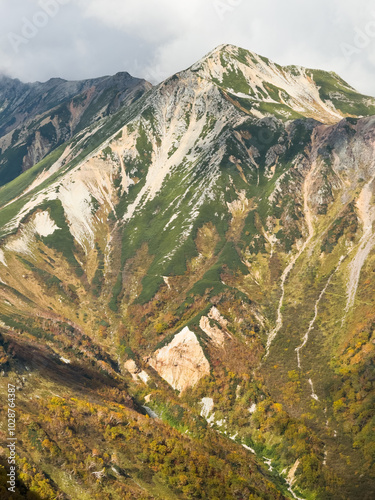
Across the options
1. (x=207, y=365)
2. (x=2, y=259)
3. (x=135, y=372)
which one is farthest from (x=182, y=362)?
(x=2, y=259)

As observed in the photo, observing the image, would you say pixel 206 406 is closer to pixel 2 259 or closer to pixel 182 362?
pixel 182 362

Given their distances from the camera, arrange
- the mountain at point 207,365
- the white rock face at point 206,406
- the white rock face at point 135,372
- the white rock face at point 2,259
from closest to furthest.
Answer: the mountain at point 207,365, the white rock face at point 206,406, the white rock face at point 135,372, the white rock face at point 2,259

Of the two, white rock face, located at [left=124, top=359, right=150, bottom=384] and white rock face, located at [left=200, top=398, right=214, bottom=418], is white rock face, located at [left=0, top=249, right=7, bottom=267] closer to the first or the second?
white rock face, located at [left=124, top=359, right=150, bottom=384]

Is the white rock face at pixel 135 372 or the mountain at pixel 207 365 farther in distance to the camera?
the white rock face at pixel 135 372

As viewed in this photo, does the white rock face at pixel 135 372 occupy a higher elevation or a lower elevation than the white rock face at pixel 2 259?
lower

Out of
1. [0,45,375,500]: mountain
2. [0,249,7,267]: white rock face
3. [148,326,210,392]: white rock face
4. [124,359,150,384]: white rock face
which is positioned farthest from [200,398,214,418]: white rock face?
[0,249,7,267]: white rock face

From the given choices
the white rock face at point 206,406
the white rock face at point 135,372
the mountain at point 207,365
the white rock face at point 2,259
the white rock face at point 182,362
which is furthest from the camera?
the white rock face at point 2,259

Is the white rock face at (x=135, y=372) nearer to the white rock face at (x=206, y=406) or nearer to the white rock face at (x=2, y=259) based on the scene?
the white rock face at (x=206, y=406)

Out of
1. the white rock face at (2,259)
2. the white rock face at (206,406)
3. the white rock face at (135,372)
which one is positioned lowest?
the white rock face at (135,372)

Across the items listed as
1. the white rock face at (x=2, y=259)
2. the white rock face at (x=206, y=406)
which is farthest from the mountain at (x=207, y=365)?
the white rock face at (x=2, y=259)
